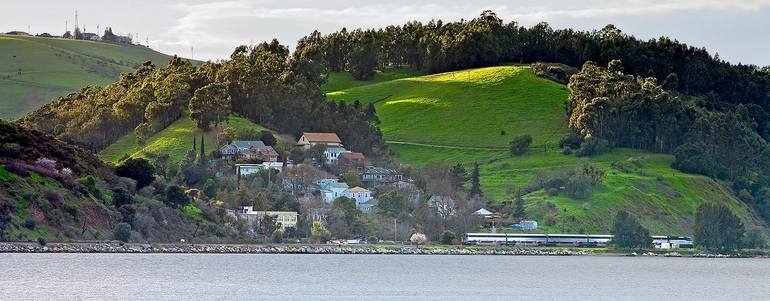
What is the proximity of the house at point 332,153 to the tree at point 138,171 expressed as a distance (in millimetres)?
39311

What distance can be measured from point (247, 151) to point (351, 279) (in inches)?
2488

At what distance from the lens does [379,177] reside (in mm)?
166375

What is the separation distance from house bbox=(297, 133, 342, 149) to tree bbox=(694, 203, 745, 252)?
44086mm

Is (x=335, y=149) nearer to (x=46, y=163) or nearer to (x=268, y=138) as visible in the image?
(x=268, y=138)

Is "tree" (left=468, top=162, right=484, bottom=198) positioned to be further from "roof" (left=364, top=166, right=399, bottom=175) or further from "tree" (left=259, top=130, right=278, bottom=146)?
"tree" (left=259, top=130, right=278, bottom=146)

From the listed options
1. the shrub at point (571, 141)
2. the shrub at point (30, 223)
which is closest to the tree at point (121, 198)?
the shrub at point (30, 223)

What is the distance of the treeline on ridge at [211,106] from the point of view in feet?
566

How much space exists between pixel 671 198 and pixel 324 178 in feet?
128

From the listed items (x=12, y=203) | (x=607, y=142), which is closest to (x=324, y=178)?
(x=607, y=142)

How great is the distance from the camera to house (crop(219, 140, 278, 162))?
6348 inches

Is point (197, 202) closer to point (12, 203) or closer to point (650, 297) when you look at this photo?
point (12, 203)

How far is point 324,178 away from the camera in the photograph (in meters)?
163

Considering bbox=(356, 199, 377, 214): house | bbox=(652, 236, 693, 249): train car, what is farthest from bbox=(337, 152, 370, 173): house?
bbox=(652, 236, 693, 249): train car

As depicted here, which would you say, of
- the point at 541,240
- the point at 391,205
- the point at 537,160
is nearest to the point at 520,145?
the point at 537,160
